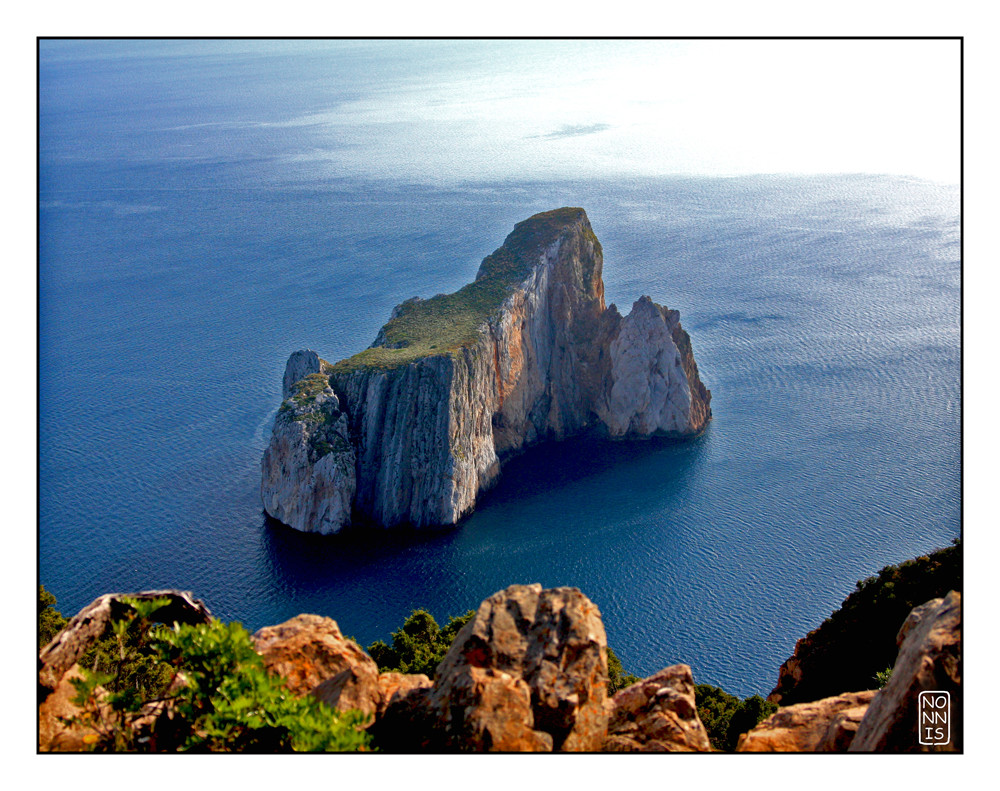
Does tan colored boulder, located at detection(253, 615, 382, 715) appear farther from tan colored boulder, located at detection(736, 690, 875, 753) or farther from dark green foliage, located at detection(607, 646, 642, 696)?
dark green foliage, located at detection(607, 646, 642, 696)

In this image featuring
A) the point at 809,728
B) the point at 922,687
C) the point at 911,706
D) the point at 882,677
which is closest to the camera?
the point at 922,687

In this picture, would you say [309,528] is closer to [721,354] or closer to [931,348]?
[721,354]

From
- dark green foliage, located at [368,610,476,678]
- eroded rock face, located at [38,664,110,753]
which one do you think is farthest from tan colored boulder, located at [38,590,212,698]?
dark green foliage, located at [368,610,476,678]

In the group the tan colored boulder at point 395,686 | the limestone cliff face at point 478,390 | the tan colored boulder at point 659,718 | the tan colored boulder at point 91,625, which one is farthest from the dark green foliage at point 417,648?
the limestone cliff face at point 478,390

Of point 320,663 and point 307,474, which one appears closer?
point 320,663

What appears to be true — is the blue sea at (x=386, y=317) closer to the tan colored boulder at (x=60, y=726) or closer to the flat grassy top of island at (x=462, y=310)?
the flat grassy top of island at (x=462, y=310)

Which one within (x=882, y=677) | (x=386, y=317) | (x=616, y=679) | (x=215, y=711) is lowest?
(x=616, y=679)

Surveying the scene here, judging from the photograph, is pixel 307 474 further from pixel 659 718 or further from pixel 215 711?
pixel 659 718

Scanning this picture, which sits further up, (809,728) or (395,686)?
(395,686)

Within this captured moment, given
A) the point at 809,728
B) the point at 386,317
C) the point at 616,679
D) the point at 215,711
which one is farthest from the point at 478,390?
the point at 215,711
